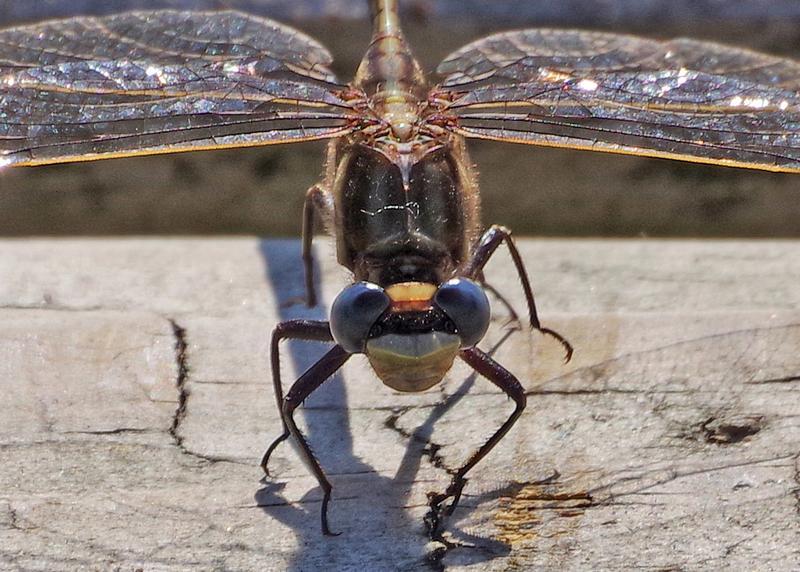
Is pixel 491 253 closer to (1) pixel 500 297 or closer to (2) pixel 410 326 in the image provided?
(1) pixel 500 297

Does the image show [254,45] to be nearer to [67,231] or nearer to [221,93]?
[221,93]

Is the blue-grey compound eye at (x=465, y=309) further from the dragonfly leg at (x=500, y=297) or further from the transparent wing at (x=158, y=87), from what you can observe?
the transparent wing at (x=158, y=87)

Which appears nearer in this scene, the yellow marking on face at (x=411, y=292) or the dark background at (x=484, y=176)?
the yellow marking on face at (x=411, y=292)

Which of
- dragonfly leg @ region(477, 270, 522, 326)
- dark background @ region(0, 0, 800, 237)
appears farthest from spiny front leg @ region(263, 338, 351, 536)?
dark background @ region(0, 0, 800, 237)

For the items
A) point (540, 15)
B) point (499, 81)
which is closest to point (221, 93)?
point (499, 81)

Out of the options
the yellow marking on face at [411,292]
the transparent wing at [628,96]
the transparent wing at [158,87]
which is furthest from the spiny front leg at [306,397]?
the transparent wing at [628,96]

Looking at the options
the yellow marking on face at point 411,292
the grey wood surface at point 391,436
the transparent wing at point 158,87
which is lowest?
the grey wood surface at point 391,436

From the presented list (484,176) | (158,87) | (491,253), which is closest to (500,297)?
(491,253)
